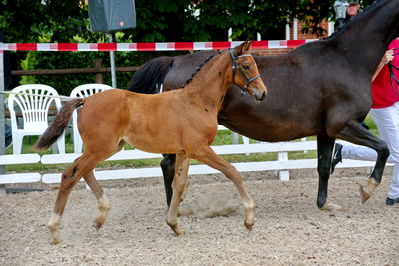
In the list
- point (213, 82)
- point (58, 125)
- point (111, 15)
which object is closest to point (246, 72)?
point (213, 82)

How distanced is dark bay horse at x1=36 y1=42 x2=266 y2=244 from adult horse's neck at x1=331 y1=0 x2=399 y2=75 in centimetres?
162

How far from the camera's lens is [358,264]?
4.92 meters

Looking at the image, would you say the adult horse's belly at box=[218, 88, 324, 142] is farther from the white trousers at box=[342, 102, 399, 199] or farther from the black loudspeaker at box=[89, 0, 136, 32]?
the black loudspeaker at box=[89, 0, 136, 32]

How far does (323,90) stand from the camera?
21.7 feet

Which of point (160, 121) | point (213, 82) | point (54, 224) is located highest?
point (213, 82)

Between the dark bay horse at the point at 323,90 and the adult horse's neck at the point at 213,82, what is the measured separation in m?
0.85

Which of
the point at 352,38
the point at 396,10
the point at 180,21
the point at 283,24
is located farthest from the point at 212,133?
the point at 283,24

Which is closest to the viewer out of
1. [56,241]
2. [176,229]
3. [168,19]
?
[56,241]

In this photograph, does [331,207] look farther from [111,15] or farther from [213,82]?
[111,15]

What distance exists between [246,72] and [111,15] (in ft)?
14.7

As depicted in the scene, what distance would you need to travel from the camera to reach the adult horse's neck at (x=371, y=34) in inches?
263

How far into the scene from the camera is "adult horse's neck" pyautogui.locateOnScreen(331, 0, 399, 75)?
6688mm

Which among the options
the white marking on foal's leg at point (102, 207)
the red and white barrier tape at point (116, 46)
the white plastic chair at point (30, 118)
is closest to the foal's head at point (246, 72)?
the white marking on foal's leg at point (102, 207)

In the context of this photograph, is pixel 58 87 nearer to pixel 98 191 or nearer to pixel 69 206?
pixel 69 206
